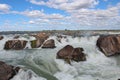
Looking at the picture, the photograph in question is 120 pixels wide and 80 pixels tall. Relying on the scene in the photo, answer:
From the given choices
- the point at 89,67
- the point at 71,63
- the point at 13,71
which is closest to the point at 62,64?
the point at 71,63

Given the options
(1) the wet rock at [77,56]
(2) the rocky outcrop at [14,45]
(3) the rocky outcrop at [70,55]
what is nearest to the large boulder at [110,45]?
(1) the wet rock at [77,56]

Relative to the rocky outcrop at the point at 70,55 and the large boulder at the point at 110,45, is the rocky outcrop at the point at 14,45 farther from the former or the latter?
the large boulder at the point at 110,45

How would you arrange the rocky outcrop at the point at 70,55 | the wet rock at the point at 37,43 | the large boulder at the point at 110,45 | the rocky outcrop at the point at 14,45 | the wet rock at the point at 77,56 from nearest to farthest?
1. the rocky outcrop at the point at 70,55
2. the wet rock at the point at 77,56
3. the large boulder at the point at 110,45
4. the rocky outcrop at the point at 14,45
5. the wet rock at the point at 37,43

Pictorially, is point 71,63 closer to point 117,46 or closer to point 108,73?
point 108,73

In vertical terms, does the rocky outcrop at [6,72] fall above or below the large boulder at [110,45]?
below

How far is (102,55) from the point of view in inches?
1235

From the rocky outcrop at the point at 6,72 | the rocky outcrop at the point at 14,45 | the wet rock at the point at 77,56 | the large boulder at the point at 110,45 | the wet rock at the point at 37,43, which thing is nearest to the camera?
the rocky outcrop at the point at 6,72

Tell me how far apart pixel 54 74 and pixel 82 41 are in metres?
26.2

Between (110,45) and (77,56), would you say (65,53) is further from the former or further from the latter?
(110,45)

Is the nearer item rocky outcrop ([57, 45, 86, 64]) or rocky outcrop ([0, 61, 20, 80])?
rocky outcrop ([0, 61, 20, 80])

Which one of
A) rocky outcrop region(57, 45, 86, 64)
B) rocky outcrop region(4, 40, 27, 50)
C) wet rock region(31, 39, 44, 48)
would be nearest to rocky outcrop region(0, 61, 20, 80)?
rocky outcrop region(57, 45, 86, 64)

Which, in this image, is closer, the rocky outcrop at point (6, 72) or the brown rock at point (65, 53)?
the rocky outcrop at point (6, 72)

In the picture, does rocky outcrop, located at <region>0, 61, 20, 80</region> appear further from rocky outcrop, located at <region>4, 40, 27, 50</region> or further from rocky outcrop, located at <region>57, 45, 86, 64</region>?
rocky outcrop, located at <region>4, 40, 27, 50</region>

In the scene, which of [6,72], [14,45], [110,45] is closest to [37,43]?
[14,45]
